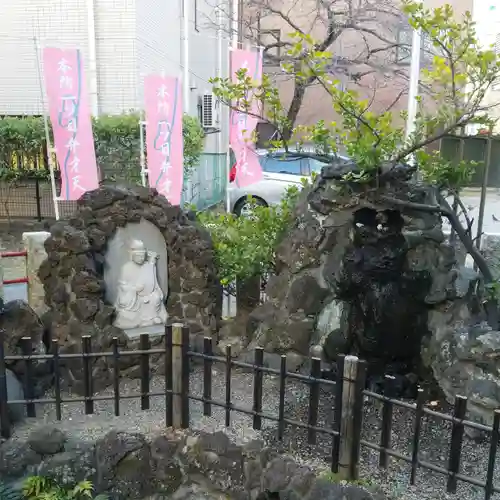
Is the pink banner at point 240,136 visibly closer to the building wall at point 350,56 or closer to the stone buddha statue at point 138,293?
the stone buddha statue at point 138,293

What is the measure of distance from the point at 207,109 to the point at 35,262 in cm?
1106

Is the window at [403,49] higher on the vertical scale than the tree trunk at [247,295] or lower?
higher

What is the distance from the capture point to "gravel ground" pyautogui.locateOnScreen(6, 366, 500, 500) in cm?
323

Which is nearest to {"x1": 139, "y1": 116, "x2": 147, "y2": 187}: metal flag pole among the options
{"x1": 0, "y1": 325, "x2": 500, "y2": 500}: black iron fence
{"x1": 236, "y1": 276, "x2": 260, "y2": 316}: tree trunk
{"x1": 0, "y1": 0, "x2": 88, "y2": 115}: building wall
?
{"x1": 0, "y1": 0, "x2": 88, "y2": 115}: building wall

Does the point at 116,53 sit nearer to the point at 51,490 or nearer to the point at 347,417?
the point at 51,490

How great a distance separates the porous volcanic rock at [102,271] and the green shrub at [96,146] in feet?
18.8

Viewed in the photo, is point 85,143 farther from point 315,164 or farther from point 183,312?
point 315,164

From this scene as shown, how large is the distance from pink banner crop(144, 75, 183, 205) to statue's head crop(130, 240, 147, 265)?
365cm

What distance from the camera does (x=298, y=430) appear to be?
3697mm

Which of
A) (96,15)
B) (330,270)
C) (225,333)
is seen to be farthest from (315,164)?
(330,270)

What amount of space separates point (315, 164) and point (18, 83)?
6525mm

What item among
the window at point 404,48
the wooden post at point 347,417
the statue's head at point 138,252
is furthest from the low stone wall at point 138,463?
the window at point 404,48

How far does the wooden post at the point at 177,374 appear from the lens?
11.7ft

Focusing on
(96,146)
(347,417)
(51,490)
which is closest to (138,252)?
(51,490)
